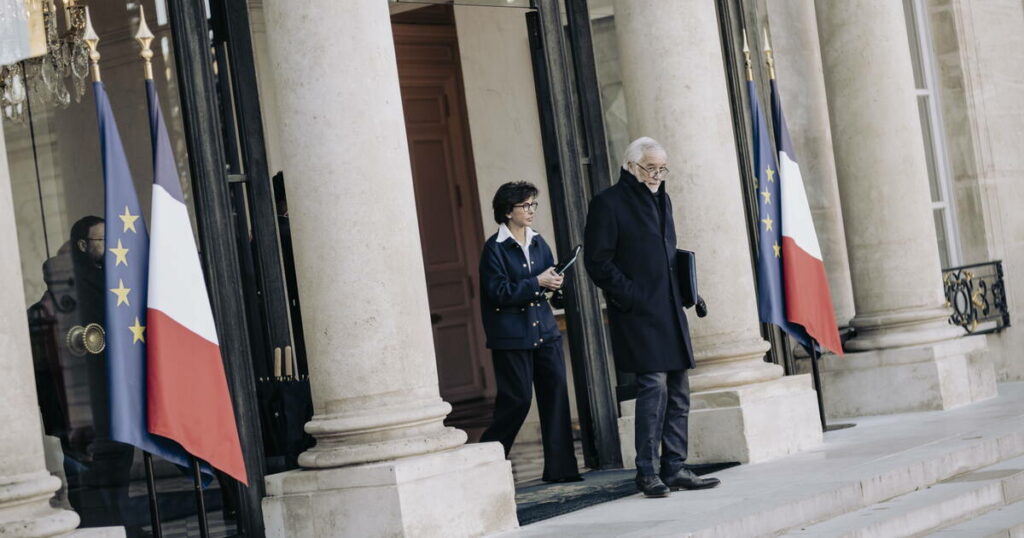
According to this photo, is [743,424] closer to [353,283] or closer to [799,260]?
[799,260]

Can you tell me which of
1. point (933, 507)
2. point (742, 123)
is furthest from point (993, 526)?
point (742, 123)

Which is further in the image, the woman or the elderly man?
the woman

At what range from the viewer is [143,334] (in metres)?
6.19

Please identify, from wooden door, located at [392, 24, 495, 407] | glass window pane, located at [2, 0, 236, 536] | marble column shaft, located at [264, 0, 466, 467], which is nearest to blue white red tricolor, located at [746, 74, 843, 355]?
marble column shaft, located at [264, 0, 466, 467]

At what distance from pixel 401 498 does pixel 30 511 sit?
1.54 m

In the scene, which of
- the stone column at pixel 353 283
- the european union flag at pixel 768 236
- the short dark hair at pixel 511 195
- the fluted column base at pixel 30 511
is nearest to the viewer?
the fluted column base at pixel 30 511

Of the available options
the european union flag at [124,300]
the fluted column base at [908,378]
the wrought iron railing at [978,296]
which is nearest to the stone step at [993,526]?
the fluted column base at [908,378]

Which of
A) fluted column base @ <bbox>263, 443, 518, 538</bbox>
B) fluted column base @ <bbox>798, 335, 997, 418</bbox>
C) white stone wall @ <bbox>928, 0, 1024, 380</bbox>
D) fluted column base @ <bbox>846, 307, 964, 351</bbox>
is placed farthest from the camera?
white stone wall @ <bbox>928, 0, 1024, 380</bbox>

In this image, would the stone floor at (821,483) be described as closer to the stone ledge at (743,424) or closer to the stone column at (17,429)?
the stone ledge at (743,424)

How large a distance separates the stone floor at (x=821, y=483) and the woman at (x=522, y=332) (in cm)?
103

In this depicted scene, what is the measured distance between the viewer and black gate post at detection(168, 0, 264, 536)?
7316 millimetres

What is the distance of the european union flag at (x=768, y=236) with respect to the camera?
9383 mm

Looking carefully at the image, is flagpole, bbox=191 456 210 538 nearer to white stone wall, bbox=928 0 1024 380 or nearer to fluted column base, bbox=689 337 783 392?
fluted column base, bbox=689 337 783 392

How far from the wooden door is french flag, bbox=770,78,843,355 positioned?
5692mm
